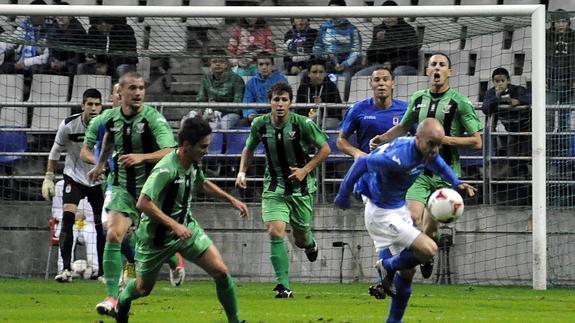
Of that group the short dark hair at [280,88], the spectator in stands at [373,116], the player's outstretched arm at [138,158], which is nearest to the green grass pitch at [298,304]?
the player's outstretched arm at [138,158]

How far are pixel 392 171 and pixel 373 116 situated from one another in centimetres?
370

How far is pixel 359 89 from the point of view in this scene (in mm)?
17969

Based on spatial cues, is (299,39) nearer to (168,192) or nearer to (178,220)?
(178,220)

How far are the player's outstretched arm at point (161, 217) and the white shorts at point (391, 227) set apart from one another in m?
1.83

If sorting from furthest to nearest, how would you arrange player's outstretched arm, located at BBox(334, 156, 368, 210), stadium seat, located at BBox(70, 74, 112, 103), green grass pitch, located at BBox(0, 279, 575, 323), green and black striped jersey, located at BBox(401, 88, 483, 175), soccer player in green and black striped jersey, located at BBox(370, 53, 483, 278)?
stadium seat, located at BBox(70, 74, 112, 103) → green and black striped jersey, located at BBox(401, 88, 483, 175) → soccer player in green and black striped jersey, located at BBox(370, 53, 483, 278) → green grass pitch, located at BBox(0, 279, 575, 323) → player's outstretched arm, located at BBox(334, 156, 368, 210)

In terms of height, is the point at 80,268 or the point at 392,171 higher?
the point at 392,171

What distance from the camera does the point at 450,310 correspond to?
12.1 metres

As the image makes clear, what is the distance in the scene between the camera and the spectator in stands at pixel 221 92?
1803 cm

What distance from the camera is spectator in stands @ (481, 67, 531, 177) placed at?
1691cm

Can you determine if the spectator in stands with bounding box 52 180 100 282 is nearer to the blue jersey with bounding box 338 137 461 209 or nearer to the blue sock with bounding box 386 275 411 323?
the blue jersey with bounding box 338 137 461 209

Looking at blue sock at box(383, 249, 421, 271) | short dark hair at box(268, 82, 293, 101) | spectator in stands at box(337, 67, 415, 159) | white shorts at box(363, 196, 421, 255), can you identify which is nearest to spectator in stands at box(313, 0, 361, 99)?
spectator in stands at box(337, 67, 415, 159)

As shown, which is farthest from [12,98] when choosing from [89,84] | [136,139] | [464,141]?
[464,141]

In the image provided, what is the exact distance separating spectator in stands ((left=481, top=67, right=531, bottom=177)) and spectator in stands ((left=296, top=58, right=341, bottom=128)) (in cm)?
225

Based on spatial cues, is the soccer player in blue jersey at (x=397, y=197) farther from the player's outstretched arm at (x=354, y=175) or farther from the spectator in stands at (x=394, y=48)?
the spectator in stands at (x=394, y=48)
